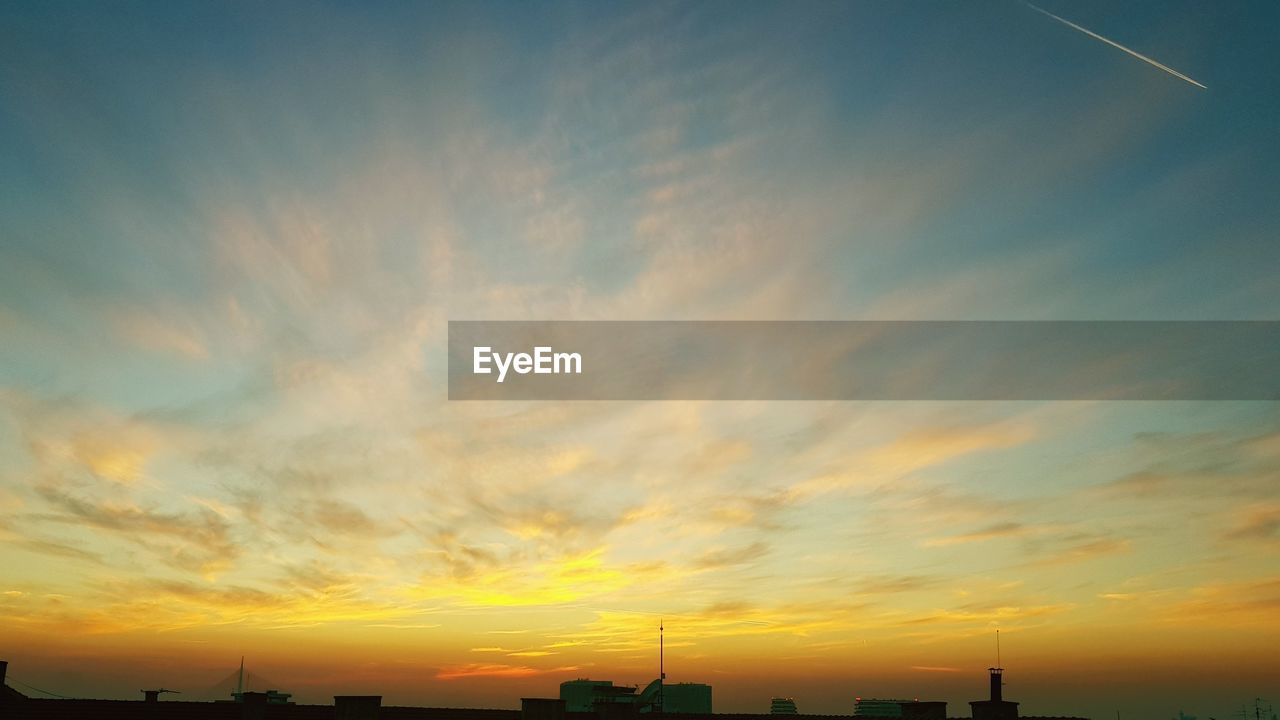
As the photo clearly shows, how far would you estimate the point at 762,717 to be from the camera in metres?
48.9

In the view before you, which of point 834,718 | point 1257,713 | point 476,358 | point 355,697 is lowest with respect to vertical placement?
point 1257,713

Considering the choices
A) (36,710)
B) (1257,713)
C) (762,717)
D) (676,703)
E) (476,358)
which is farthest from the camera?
(1257,713)

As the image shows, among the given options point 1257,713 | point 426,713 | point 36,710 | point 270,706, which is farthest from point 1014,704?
point 1257,713

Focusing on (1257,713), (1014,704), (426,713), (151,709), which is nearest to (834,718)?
(1014,704)

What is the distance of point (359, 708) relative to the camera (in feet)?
129

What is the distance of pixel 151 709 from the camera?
44812 millimetres

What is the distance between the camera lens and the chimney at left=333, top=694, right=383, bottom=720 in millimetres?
39094

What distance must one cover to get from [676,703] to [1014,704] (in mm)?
74372

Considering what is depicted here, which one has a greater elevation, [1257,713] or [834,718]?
[834,718]

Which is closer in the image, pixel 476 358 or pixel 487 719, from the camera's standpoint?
pixel 476 358

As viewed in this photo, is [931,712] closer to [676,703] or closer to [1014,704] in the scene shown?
[1014,704]

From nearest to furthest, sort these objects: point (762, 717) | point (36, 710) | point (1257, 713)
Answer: point (36, 710) → point (762, 717) → point (1257, 713)

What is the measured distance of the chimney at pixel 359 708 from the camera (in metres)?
39.1

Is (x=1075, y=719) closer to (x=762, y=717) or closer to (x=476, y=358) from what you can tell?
(x=762, y=717)
